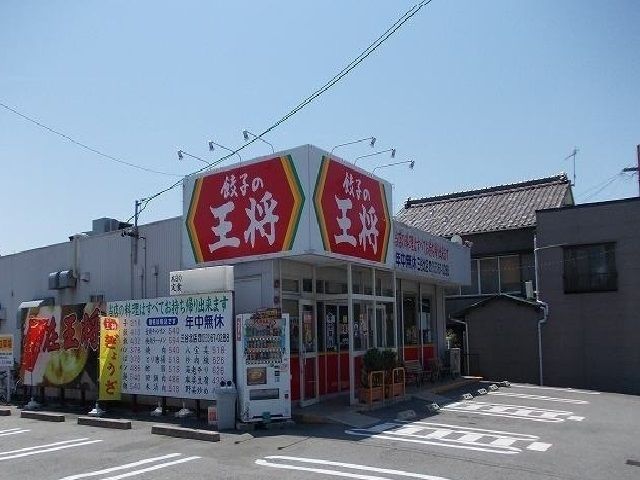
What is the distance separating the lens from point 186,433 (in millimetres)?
11516

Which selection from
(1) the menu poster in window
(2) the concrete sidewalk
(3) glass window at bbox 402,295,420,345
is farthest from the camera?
(3) glass window at bbox 402,295,420,345

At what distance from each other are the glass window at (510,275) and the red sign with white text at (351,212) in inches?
491

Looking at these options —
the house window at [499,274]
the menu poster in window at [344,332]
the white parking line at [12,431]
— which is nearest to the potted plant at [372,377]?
the menu poster in window at [344,332]

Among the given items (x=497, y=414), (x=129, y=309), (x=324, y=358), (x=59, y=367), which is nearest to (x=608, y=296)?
(x=497, y=414)

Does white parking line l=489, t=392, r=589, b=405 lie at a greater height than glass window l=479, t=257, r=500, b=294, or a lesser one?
lesser

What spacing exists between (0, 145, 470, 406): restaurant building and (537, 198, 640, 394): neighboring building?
6.08 meters

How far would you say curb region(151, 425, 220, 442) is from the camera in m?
11.2

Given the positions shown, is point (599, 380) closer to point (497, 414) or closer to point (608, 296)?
point (608, 296)

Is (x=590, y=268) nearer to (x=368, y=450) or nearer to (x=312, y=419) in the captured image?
(x=312, y=419)

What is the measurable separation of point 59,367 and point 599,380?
1813cm

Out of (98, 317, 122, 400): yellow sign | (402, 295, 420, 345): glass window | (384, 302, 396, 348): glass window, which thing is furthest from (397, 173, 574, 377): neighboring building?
(98, 317, 122, 400): yellow sign

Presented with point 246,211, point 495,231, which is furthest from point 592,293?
point 246,211

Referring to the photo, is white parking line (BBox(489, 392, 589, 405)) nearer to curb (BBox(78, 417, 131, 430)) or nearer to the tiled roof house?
the tiled roof house

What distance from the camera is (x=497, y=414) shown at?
1452 cm
